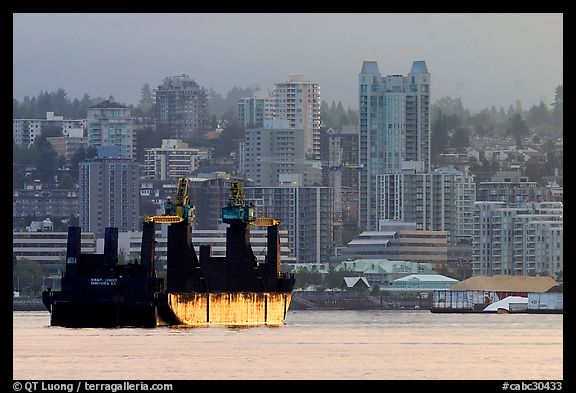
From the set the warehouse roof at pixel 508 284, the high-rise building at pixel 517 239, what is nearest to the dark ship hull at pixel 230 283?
the warehouse roof at pixel 508 284

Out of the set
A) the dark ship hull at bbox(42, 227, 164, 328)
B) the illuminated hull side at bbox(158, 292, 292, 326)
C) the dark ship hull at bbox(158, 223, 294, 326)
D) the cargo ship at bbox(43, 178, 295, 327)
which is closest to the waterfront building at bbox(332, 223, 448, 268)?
the cargo ship at bbox(43, 178, 295, 327)

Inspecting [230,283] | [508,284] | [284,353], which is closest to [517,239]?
[508,284]

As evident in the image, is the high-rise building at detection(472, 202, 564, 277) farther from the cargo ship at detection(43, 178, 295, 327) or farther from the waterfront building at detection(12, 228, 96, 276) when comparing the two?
the cargo ship at detection(43, 178, 295, 327)

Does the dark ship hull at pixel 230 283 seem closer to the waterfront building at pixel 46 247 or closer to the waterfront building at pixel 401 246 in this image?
the waterfront building at pixel 46 247
